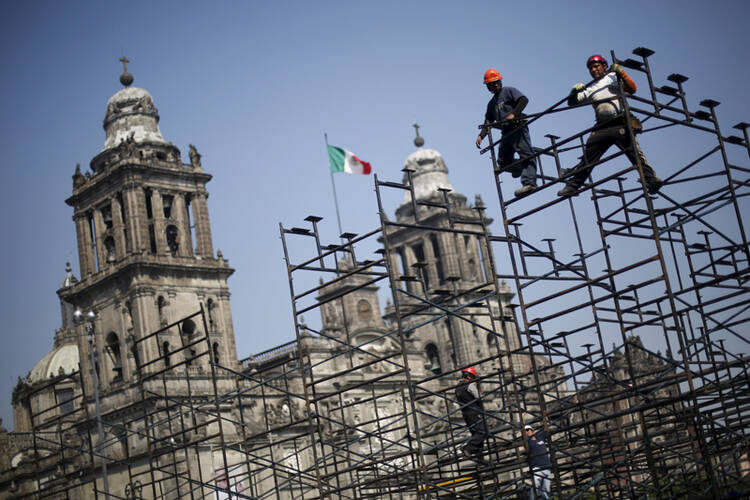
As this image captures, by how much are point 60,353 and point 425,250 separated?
39815mm

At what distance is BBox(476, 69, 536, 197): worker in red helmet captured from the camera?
15.7 m

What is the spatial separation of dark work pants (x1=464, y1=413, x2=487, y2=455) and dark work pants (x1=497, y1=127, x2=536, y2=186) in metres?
4.57

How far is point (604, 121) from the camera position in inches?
580

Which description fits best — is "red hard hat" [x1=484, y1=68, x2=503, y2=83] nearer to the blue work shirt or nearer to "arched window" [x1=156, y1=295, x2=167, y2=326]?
the blue work shirt

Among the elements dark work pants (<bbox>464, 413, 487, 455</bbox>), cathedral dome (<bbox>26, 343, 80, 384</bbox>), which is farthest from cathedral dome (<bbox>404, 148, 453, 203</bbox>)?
dark work pants (<bbox>464, 413, 487, 455</bbox>)

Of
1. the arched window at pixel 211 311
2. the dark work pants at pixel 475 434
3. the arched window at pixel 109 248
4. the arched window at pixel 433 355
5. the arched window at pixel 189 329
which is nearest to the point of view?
the dark work pants at pixel 475 434

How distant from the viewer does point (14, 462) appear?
74.7 meters

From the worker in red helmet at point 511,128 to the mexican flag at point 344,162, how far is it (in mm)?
35926

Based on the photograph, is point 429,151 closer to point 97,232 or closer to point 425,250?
point 425,250

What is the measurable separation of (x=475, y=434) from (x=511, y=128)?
19.2ft

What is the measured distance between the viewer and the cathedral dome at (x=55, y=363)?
89812mm

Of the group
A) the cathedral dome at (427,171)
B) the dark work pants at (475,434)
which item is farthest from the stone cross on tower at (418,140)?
the dark work pants at (475,434)

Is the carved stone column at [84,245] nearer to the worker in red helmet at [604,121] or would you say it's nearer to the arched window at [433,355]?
the arched window at [433,355]

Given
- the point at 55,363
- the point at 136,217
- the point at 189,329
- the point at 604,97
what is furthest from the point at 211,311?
the point at 55,363
